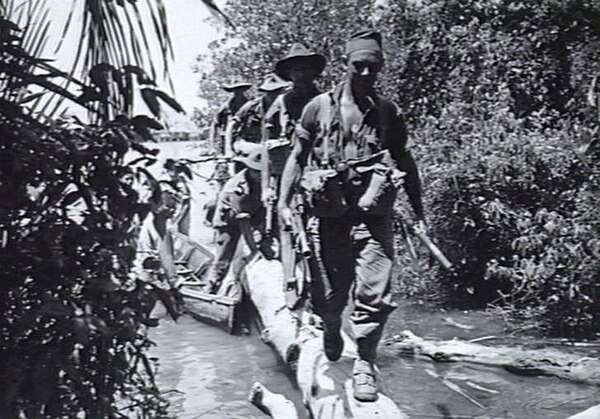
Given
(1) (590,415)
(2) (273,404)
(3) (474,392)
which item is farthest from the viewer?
(3) (474,392)

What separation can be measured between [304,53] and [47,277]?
4313 mm

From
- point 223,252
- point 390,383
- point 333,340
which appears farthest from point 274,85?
point 333,340

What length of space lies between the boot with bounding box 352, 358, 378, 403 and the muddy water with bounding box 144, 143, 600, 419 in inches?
42.7

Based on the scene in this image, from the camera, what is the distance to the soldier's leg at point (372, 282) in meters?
4.27

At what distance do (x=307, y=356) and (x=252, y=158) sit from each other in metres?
2.85

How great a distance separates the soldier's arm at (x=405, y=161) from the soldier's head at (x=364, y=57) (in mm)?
262

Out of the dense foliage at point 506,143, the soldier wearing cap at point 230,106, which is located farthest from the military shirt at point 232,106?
the dense foliage at point 506,143

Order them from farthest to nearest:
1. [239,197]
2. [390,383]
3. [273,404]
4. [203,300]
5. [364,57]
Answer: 1. [203,300]
2. [239,197]
3. [390,383]
4. [273,404]
5. [364,57]

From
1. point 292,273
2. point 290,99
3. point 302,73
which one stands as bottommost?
point 292,273

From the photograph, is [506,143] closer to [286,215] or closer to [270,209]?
[270,209]

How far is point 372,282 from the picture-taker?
4.29m

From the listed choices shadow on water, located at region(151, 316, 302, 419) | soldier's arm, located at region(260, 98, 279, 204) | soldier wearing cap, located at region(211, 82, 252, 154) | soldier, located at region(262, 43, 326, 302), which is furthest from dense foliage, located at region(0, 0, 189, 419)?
soldier wearing cap, located at region(211, 82, 252, 154)

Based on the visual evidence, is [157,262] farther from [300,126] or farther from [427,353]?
[427,353]

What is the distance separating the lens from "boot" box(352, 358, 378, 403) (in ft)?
13.4
